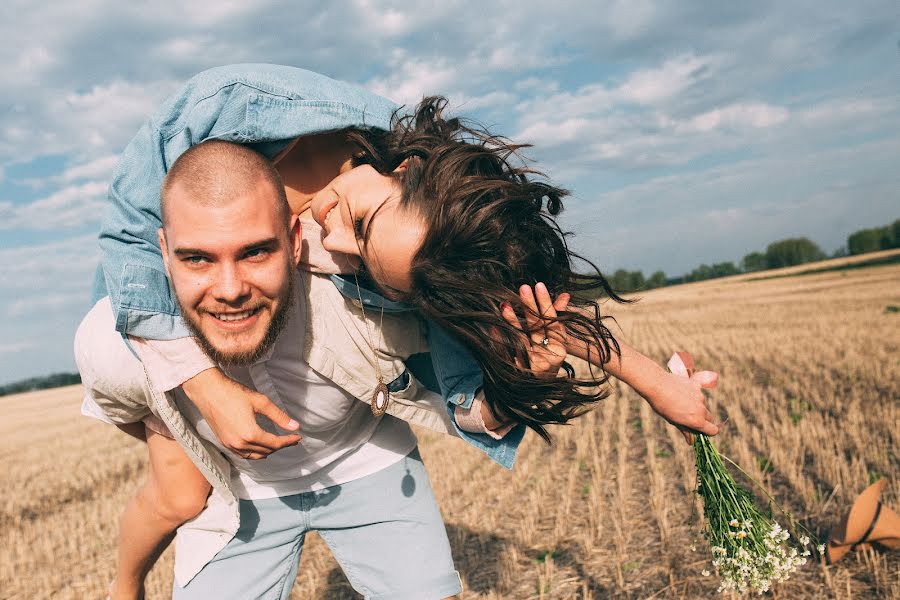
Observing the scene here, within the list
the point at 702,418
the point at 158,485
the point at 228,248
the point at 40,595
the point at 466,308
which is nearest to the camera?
the point at 228,248

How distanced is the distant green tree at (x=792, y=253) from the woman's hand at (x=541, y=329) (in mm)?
95319

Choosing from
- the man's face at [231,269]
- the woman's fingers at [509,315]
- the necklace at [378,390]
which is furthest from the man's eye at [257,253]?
the woman's fingers at [509,315]

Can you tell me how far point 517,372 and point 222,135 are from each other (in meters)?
1.30

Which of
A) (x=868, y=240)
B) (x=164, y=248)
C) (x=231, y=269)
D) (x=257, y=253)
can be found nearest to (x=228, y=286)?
(x=231, y=269)

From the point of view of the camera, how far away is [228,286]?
219 cm

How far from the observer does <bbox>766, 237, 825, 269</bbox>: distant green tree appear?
87.3 metres

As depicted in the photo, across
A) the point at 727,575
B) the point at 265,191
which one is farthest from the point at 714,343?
the point at 265,191

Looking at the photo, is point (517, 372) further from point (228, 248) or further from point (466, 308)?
point (228, 248)

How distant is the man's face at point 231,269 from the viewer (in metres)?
2.18

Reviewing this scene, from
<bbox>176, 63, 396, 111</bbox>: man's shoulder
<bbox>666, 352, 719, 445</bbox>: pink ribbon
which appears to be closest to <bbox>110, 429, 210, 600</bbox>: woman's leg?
<bbox>176, 63, 396, 111</bbox>: man's shoulder

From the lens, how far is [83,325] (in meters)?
2.62

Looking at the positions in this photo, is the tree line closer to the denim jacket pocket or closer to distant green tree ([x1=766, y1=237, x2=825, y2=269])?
distant green tree ([x1=766, y1=237, x2=825, y2=269])

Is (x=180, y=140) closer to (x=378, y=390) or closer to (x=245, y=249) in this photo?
(x=245, y=249)

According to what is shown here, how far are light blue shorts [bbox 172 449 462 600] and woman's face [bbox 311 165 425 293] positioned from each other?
1061 mm
